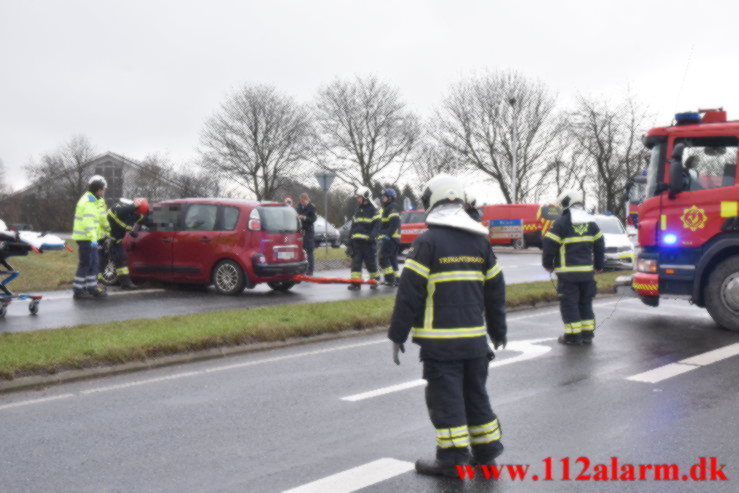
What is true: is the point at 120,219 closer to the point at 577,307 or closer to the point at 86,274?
the point at 86,274

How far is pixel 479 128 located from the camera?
176 feet

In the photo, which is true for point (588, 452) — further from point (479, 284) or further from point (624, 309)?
point (624, 309)

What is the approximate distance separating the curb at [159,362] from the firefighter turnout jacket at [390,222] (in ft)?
17.5

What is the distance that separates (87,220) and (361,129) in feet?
137

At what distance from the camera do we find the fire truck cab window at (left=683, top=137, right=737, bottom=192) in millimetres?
10469

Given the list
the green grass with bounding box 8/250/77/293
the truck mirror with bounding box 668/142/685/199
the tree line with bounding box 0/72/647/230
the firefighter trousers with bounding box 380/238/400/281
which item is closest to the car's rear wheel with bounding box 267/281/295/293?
the firefighter trousers with bounding box 380/238/400/281

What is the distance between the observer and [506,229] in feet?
116

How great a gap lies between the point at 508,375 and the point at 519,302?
571 centimetres

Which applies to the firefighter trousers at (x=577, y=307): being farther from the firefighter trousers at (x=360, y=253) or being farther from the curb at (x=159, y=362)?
the firefighter trousers at (x=360, y=253)

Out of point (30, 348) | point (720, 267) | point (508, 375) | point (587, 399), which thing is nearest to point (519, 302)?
point (720, 267)

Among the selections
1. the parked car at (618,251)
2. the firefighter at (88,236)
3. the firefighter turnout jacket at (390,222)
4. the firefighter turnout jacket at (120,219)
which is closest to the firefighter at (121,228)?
the firefighter turnout jacket at (120,219)

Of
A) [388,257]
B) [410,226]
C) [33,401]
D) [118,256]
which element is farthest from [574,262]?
[410,226]

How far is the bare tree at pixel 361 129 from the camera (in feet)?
178

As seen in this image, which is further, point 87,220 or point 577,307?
point 87,220
